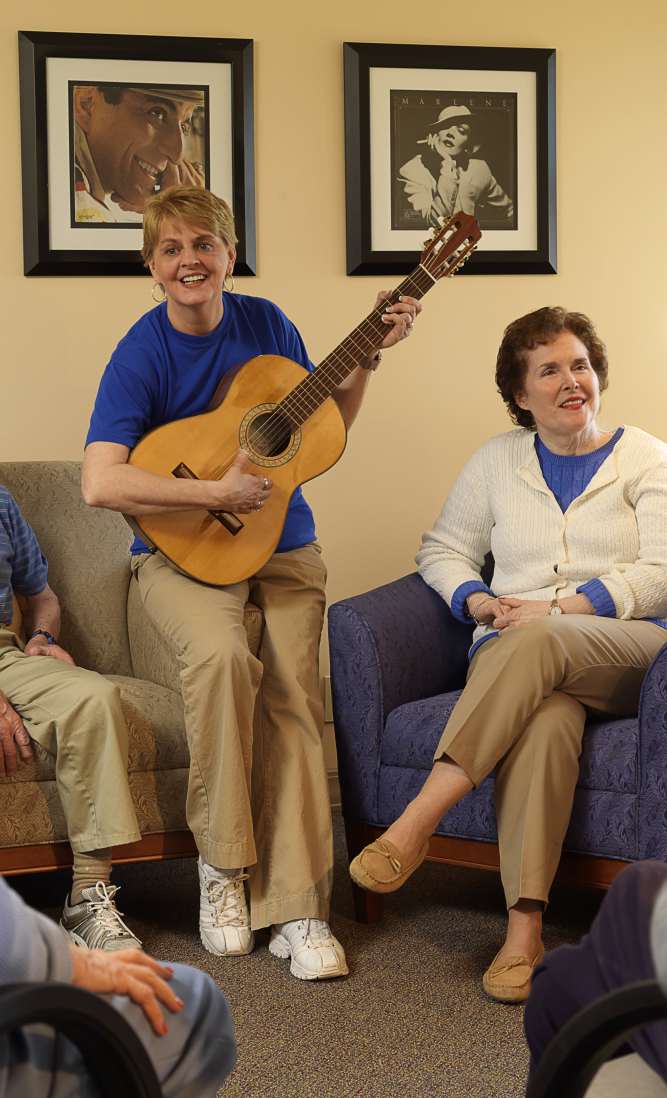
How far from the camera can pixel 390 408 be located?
11.3 ft

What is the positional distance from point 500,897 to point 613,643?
66 centimetres

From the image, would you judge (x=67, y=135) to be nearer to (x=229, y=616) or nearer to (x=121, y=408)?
(x=121, y=408)

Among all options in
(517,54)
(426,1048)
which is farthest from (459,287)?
(426,1048)

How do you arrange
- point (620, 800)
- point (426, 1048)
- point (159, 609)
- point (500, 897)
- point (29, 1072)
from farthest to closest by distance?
point (500, 897), point (159, 609), point (620, 800), point (426, 1048), point (29, 1072)

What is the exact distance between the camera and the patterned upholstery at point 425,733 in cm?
215

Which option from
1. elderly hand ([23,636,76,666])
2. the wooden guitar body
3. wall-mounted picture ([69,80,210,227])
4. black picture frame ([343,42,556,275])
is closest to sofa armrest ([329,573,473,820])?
the wooden guitar body

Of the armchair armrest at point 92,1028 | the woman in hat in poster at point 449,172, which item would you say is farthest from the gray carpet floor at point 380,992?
the woman in hat in poster at point 449,172

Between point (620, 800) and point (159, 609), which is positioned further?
point (159, 609)

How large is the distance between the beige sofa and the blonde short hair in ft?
2.09

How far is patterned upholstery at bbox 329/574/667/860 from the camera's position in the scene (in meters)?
2.15

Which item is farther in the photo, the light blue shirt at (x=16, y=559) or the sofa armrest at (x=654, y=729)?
the light blue shirt at (x=16, y=559)

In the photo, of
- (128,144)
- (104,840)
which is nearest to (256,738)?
(104,840)

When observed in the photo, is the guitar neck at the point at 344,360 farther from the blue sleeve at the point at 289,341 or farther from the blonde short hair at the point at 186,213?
the blonde short hair at the point at 186,213

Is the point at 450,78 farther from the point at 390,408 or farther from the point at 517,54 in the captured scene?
the point at 390,408
